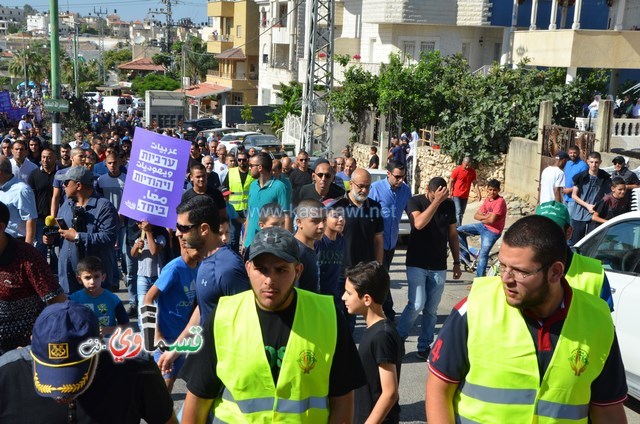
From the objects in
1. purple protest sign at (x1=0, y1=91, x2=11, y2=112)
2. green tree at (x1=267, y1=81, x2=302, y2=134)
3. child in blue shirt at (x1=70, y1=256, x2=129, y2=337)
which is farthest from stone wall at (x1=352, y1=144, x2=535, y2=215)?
purple protest sign at (x1=0, y1=91, x2=11, y2=112)

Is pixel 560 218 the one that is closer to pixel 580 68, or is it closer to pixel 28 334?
pixel 28 334

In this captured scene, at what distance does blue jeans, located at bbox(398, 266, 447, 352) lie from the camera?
25.7 feet

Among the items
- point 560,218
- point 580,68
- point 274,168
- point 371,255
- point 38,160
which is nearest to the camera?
point 560,218

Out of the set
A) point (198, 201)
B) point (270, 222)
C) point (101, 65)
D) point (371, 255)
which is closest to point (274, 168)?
point (371, 255)

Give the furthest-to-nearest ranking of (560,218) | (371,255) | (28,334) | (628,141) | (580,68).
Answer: (580,68) → (628,141) → (371,255) → (560,218) → (28,334)

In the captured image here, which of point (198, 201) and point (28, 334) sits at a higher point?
point (198, 201)

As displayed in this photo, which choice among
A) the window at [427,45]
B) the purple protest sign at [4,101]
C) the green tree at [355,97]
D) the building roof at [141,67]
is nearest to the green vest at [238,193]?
the green tree at [355,97]

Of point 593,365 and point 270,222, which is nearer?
point 593,365

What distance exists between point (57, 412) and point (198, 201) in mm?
2418

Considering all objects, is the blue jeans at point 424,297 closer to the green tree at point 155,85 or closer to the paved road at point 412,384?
the paved road at point 412,384

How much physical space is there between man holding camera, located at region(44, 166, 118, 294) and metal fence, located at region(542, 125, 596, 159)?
12.1m

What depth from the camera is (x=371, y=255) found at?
7.66m

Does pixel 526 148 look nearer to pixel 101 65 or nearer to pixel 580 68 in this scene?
pixel 580 68

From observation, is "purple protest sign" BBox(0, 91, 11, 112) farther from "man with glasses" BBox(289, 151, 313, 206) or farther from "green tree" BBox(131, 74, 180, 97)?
"green tree" BBox(131, 74, 180, 97)
